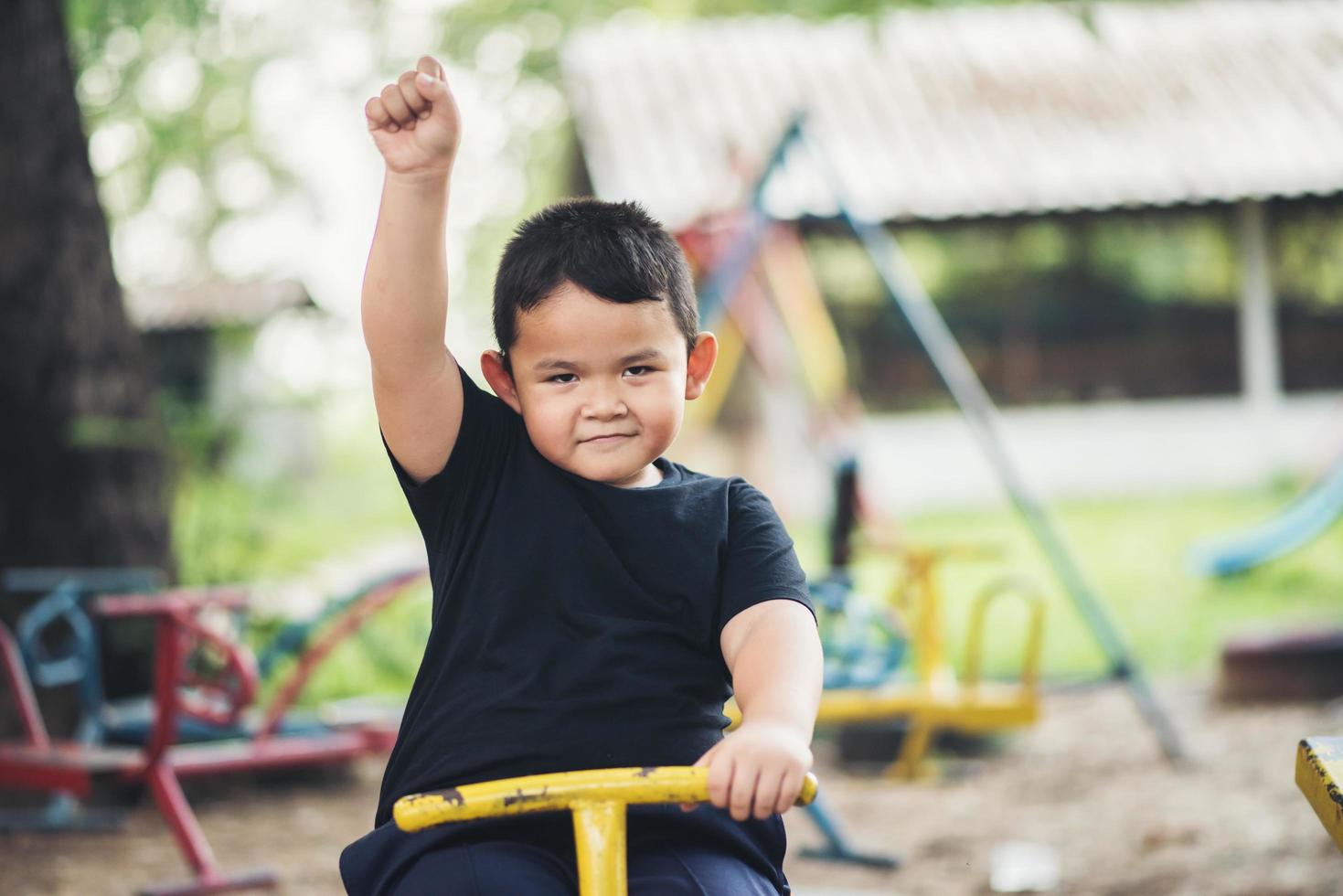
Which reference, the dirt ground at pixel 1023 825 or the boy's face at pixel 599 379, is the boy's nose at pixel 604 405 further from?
the dirt ground at pixel 1023 825

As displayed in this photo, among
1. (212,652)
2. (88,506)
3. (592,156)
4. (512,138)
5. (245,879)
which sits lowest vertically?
(245,879)

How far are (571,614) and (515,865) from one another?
0.93 feet

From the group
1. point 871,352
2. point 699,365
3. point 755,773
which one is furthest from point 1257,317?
A: point 755,773

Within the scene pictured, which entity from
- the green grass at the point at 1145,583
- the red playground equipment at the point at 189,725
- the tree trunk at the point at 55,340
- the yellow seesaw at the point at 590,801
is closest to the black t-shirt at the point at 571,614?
the yellow seesaw at the point at 590,801

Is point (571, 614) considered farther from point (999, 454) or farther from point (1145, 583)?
point (1145, 583)

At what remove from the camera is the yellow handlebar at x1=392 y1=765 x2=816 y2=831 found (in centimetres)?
126

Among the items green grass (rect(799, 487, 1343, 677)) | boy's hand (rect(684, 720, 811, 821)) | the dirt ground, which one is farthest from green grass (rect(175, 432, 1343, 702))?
boy's hand (rect(684, 720, 811, 821))

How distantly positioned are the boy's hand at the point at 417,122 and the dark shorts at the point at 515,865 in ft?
2.30

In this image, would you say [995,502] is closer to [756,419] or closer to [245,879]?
[756,419]

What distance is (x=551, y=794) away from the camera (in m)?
1.28

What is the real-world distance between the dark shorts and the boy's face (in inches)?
16.5

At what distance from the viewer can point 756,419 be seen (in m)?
11.7

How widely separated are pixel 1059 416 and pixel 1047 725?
7.33 metres

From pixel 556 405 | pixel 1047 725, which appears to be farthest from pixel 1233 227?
pixel 556 405
